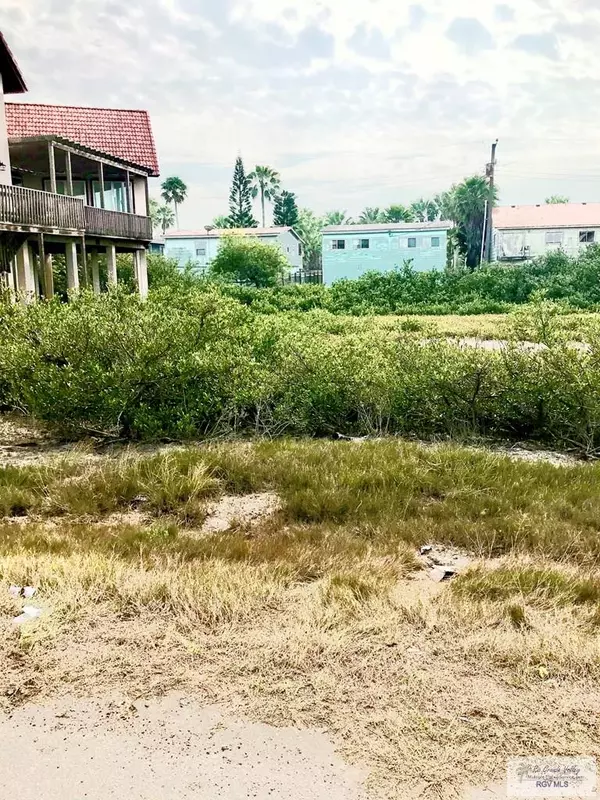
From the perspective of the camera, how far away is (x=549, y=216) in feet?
187

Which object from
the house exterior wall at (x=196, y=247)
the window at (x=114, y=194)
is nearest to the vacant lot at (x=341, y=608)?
the window at (x=114, y=194)

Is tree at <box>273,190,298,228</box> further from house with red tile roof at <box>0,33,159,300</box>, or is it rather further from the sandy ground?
the sandy ground

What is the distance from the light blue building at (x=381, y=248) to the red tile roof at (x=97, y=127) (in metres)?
25.7

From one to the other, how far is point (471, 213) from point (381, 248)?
1023 cm

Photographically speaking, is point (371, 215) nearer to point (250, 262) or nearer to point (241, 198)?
point (241, 198)

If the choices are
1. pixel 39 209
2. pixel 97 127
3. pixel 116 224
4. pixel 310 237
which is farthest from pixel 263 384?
pixel 310 237

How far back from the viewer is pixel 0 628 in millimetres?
3838

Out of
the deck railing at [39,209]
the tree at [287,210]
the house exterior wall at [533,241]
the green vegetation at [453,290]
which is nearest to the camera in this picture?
the deck railing at [39,209]

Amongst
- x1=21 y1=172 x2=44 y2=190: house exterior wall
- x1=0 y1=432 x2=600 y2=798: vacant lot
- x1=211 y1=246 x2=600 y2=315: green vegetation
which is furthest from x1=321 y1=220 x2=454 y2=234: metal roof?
x1=0 y1=432 x2=600 y2=798: vacant lot

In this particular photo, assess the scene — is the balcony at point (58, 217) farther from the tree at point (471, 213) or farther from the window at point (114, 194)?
the tree at point (471, 213)

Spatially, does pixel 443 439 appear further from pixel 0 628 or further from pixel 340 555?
pixel 0 628

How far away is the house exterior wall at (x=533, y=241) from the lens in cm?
5444

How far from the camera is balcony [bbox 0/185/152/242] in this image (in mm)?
17422

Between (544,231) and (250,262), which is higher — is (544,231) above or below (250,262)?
above
